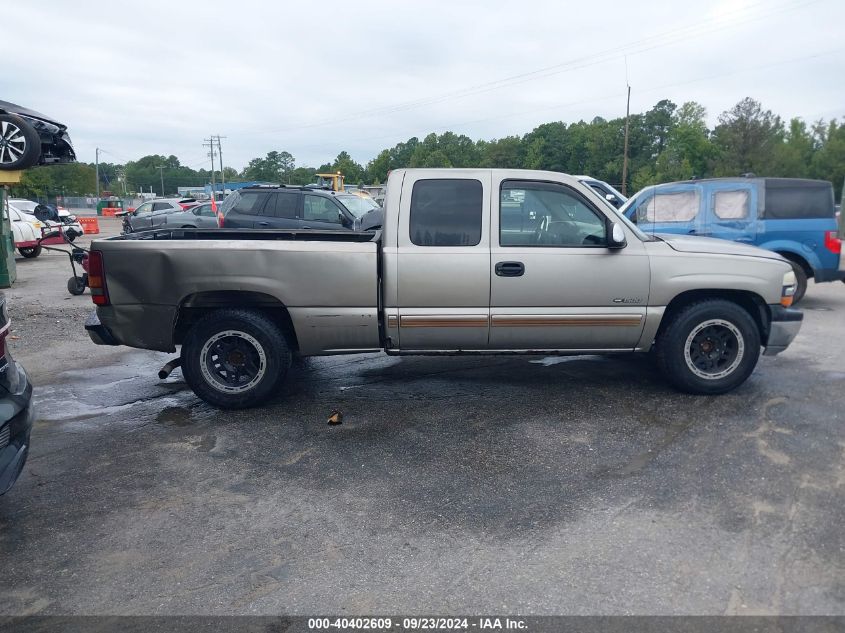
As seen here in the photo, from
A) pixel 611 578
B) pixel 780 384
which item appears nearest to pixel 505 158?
pixel 780 384

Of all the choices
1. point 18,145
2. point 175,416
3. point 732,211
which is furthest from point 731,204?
point 18,145

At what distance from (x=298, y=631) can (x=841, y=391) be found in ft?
17.2

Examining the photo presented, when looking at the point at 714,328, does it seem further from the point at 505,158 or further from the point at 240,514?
the point at 505,158

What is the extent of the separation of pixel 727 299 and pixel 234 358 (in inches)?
165

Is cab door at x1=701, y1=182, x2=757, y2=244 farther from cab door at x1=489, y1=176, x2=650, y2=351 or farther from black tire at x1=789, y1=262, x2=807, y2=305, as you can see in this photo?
cab door at x1=489, y1=176, x2=650, y2=351

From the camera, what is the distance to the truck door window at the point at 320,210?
43.5ft

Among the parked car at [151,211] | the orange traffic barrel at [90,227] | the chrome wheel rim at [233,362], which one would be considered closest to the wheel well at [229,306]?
the chrome wheel rim at [233,362]

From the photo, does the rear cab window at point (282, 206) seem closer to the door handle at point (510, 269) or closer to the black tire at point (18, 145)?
the black tire at point (18, 145)

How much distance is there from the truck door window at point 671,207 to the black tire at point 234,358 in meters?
7.04

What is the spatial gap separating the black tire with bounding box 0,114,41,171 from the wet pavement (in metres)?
4.19

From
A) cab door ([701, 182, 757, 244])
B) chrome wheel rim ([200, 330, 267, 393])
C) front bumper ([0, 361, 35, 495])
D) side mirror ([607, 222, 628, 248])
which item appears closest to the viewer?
front bumper ([0, 361, 35, 495])

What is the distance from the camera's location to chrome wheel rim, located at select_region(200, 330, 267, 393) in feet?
17.3

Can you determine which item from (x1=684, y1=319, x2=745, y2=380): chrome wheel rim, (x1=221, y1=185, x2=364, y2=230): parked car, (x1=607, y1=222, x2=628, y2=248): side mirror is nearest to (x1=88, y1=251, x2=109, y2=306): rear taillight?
(x1=607, y1=222, x2=628, y2=248): side mirror

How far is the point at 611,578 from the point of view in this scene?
3.02m
